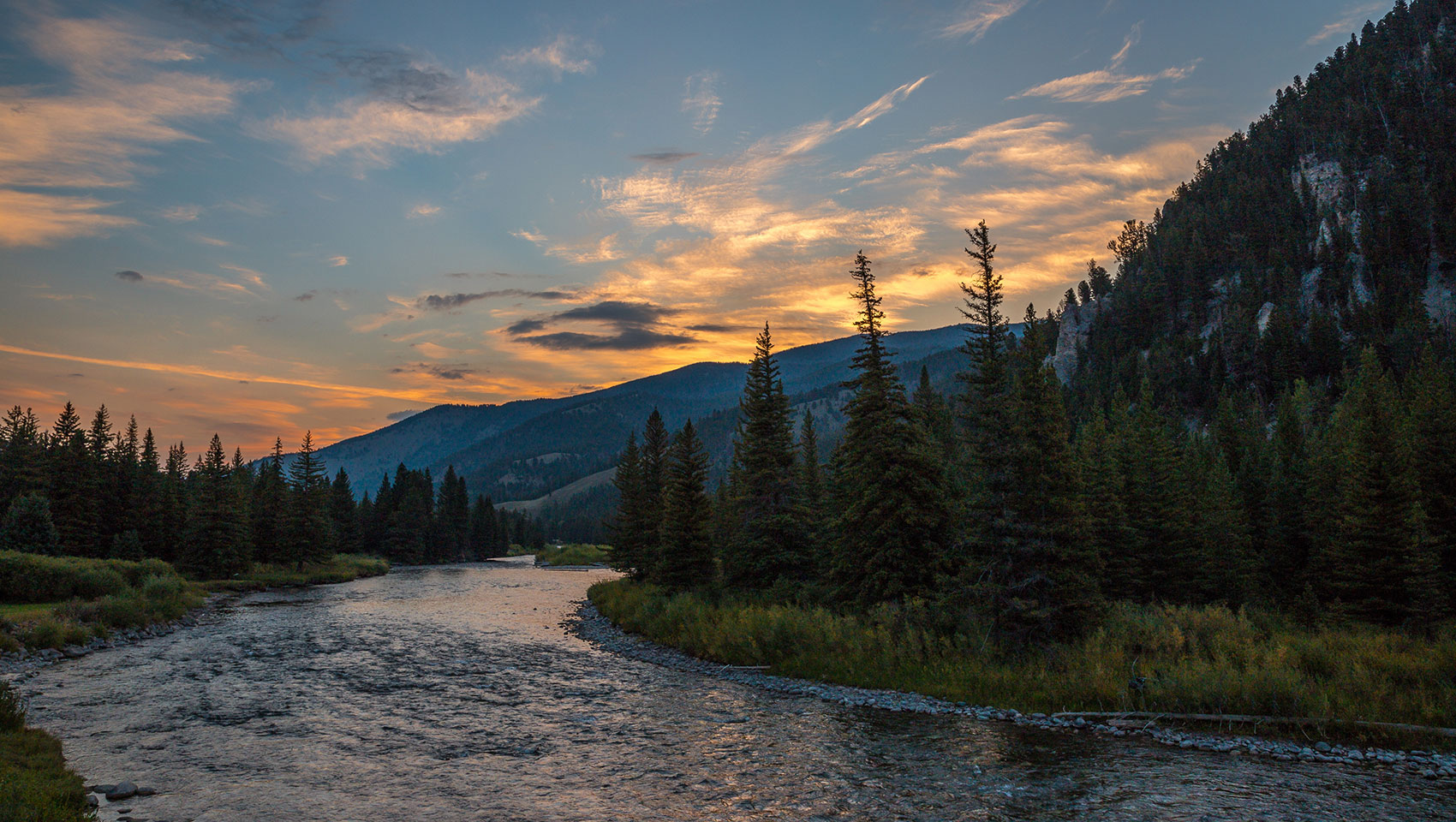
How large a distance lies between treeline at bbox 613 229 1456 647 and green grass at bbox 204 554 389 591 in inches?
1703

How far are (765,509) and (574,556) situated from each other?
108967 mm

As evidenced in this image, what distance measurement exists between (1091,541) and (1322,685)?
8.16 meters

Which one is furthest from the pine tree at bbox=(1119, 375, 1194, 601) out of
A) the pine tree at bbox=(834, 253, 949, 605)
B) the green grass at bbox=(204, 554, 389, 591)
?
the green grass at bbox=(204, 554, 389, 591)

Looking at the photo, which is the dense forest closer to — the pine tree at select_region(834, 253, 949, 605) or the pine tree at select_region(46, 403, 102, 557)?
the pine tree at select_region(834, 253, 949, 605)

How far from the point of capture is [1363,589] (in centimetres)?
3225

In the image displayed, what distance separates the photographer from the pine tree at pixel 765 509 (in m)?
38.8

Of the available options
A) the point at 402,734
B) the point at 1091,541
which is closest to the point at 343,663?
the point at 402,734

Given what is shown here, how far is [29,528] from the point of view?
52.8 metres

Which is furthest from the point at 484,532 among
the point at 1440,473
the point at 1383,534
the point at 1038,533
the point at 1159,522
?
the point at 1440,473

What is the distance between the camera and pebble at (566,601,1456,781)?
15.4 metres

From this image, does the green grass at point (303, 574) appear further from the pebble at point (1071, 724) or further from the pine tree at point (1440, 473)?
the pine tree at point (1440, 473)

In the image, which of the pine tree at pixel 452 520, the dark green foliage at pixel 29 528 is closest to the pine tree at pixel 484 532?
the pine tree at pixel 452 520

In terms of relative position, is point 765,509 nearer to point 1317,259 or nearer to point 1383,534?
point 1383,534

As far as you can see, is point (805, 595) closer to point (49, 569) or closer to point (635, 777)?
point (635, 777)
